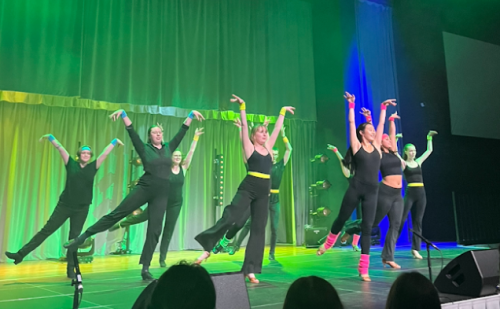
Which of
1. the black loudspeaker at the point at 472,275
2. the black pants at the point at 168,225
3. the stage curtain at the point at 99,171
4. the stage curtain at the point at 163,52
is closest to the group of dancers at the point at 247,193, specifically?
the black pants at the point at 168,225

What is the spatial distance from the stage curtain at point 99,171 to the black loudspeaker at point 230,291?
241 inches

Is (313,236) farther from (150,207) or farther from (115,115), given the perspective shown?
(115,115)

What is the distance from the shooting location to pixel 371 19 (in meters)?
9.51

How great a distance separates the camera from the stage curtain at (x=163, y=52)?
20.1 ft

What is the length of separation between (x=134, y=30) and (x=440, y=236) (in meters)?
7.67

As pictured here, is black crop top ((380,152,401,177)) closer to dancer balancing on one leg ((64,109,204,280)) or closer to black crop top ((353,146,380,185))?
black crop top ((353,146,380,185))

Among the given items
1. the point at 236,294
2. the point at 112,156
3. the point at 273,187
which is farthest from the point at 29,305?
the point at 112,156

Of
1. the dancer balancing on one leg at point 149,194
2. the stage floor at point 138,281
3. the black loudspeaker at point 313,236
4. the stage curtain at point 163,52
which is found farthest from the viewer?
the black loudspeaker at point 313,236

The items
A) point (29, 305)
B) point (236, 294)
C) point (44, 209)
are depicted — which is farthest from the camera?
point (44, 209)

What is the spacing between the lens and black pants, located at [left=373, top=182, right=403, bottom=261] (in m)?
5.41

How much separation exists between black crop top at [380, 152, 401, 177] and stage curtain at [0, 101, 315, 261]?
4.32 m

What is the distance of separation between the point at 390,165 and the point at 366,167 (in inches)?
44.3

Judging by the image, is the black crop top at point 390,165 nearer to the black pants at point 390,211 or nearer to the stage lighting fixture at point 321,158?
the black pants at point 390,211

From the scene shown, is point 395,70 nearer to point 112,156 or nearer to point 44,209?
point 112,156
